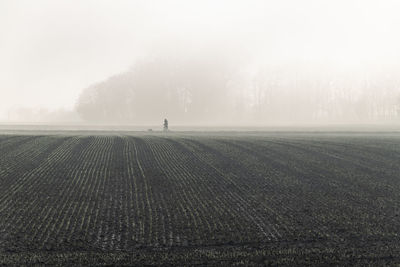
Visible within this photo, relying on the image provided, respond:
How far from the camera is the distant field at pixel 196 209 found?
33.0 feet

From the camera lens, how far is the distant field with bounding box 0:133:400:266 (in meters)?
10.1

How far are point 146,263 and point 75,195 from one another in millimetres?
7465

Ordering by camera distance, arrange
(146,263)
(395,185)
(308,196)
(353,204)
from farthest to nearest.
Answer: (395,185)
(308,196)
(353,204)
(146,263)

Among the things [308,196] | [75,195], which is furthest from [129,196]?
[308,196]

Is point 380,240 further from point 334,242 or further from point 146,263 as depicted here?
point 146,263

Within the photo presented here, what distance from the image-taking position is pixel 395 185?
61.4 ft

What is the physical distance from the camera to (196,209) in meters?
14.0

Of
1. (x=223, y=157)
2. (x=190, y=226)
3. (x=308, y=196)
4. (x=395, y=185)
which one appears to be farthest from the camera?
(x=223, y=157)

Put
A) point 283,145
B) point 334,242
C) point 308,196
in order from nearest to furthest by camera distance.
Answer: point 334,242 → point 308,196 → point 283,145

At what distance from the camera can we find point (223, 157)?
87.1 feet

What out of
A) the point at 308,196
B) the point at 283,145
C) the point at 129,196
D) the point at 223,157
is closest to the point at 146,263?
the point at 129,196

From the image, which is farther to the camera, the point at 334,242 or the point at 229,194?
the point at 229,194

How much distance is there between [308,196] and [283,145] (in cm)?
1772

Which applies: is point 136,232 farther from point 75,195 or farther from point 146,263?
point 75,195
